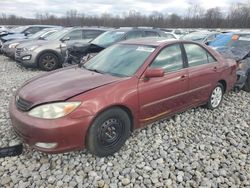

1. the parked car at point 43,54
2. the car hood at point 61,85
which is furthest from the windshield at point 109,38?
the car hood at point 61,85

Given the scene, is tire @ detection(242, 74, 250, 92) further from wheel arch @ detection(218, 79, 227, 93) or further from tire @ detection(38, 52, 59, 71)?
tire @ detection(38, 52, 59, 71)

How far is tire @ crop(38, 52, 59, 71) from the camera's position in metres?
9.07

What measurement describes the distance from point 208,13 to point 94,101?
2399 inches

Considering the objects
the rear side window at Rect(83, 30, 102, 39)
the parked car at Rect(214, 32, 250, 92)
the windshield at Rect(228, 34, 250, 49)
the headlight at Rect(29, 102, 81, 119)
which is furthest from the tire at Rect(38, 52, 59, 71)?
the headlight at Rect(29, 102, 81, 119)

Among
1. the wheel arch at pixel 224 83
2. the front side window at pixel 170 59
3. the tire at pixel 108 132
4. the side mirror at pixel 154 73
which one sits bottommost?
the tire at pixel 108 132

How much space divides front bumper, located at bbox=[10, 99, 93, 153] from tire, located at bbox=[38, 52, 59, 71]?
6.33m

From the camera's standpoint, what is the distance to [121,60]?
4031 millimetres

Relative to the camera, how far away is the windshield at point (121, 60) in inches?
149

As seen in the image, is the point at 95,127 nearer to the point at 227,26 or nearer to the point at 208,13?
the point at 227,26

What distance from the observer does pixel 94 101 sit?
3.08 m

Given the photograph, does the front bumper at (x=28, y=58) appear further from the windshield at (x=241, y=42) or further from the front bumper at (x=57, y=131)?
the windshield at (x=241, y=42)

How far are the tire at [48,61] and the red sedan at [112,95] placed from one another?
5090mm

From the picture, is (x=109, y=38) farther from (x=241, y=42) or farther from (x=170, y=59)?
(x=170, y=59)

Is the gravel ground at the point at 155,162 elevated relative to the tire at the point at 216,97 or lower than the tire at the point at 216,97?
lower
